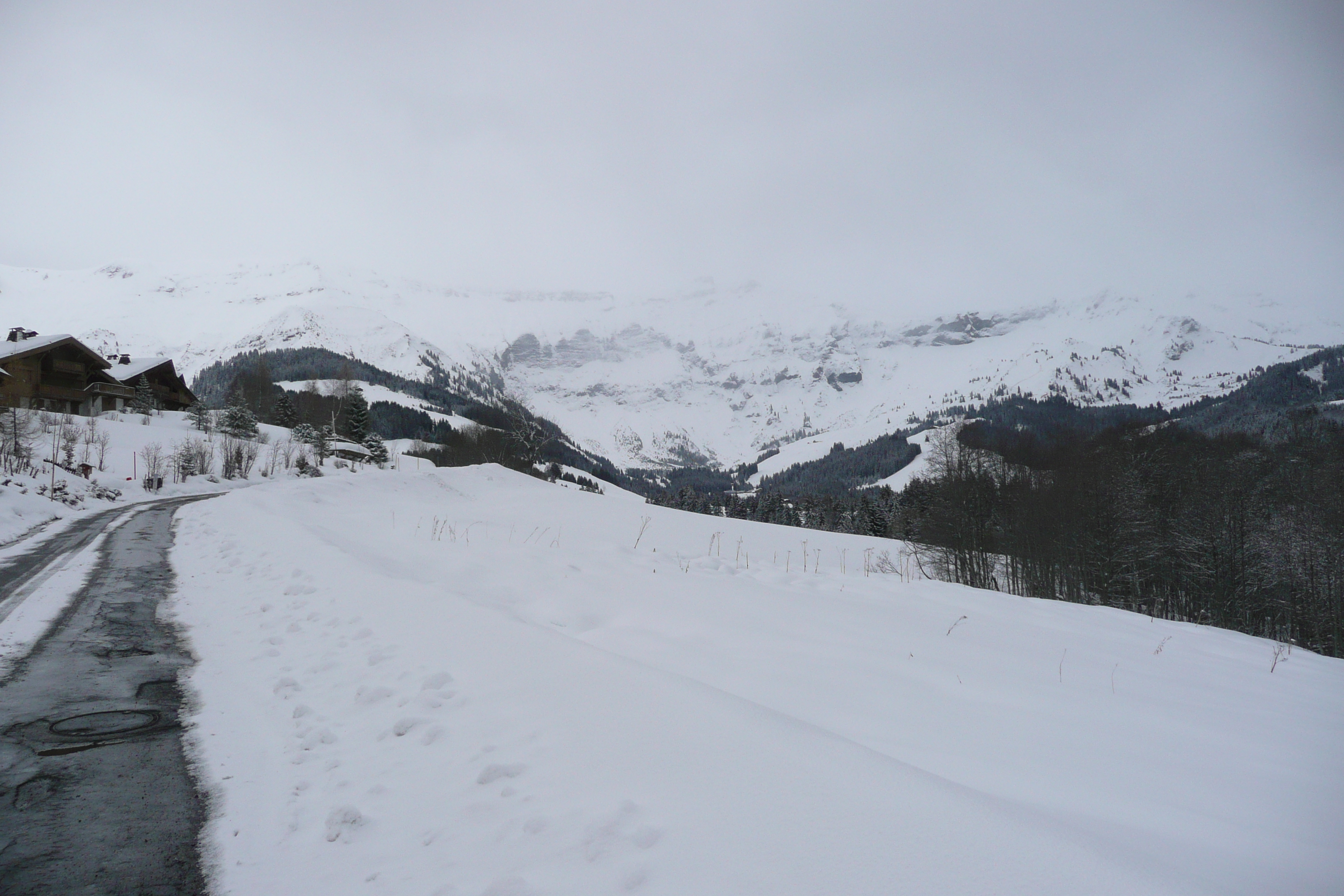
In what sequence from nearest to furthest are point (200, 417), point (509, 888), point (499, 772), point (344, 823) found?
point (509, 888) < point (344, 823) < point (499, 772) < point (200, 417)

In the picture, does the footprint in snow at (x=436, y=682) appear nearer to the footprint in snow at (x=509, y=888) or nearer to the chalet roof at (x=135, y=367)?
the footprint in snow at (x=509, y=888)

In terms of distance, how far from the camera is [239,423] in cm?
4788

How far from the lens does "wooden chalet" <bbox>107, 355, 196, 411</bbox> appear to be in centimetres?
5703

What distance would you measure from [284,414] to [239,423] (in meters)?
30.4

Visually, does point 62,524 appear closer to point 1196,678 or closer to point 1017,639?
point 1017,639

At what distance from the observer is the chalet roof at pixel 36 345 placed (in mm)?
41781

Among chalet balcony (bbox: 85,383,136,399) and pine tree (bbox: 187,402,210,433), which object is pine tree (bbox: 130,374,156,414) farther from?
pine tree (bbox: 187,402,210,433)

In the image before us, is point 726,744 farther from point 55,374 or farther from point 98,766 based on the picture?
point 55,374

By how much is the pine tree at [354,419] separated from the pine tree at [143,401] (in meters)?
17.7

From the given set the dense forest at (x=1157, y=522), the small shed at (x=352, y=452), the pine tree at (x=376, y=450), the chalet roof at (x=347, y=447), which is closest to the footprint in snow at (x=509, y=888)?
the dense forest at (x=1157, y=522)

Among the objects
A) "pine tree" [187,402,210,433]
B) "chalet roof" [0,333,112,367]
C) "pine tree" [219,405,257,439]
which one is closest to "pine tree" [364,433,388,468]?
"pine tree" [219,405,257,439]

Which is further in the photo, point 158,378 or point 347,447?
point 158,378

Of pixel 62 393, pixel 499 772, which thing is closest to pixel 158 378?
pixel 62 393

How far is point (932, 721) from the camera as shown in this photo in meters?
4.20
